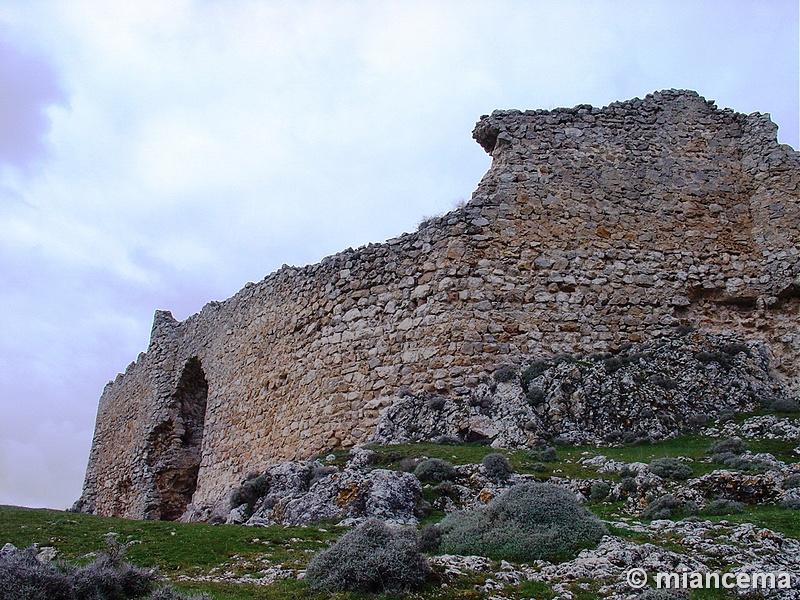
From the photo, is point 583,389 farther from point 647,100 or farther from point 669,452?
point 647,100

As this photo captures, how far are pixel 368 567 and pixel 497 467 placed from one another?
13.8ft

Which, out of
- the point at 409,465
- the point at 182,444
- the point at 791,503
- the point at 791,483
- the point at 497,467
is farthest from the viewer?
the point at 182,444

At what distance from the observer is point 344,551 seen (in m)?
6.25

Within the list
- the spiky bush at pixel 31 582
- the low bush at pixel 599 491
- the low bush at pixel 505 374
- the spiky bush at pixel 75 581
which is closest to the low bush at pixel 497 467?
the low bush at pixel 599 491

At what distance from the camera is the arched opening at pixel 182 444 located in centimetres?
2142

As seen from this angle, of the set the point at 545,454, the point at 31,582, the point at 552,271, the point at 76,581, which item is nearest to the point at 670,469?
the point at 545,454

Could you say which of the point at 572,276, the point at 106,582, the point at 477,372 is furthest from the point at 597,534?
the point at 572,276

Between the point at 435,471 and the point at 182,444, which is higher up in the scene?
the point at 182,444

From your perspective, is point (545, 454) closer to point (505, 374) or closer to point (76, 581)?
point (505, 374)

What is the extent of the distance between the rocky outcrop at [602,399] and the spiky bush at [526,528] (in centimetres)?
400

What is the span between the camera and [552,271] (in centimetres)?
1429

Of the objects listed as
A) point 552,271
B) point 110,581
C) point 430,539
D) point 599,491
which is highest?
point 552,271

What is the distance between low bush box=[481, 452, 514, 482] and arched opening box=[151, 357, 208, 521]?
13.1 m

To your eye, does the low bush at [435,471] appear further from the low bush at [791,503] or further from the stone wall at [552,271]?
the low bush at [791,503]
